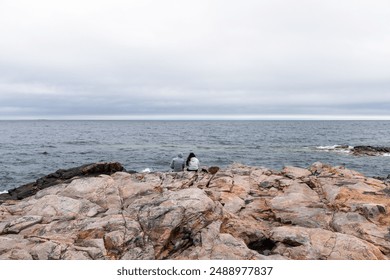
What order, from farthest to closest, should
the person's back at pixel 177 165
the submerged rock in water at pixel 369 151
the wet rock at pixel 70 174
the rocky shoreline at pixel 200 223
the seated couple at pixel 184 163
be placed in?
the submerged rock in water at pixel 369 151 < the wet rock at pixel 70 174 < the person's back at pixel 177 165 < the seated couple at pixel 184 163 < the rocky shoreline at pixel 200 223

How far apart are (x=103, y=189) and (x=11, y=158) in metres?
44.1

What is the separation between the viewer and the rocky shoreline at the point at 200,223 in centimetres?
949

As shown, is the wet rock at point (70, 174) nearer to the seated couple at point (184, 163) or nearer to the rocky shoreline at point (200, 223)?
the seated couple at point (184, 163)

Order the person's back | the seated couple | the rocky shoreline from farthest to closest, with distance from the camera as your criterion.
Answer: the person's back → the seated couple → the rocky shoreline

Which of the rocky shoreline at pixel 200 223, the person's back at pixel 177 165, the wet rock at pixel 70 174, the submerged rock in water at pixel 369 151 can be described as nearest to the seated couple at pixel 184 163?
the person's back at pixel 177 165

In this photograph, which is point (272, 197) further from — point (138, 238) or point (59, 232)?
point (59, 232)

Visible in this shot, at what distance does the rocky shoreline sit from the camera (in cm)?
949

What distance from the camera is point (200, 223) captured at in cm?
1057

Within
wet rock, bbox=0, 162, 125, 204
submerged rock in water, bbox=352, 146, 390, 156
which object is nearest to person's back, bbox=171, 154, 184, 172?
wet rock, bbox=0, 162, 125, 204

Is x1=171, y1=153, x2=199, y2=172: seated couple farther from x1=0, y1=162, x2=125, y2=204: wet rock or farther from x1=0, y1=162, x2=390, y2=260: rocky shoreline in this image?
x1=0, y1=162, x2=125, y2=204: wet rock

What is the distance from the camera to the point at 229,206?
44.1 ft

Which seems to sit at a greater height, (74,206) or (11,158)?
(74,206)
